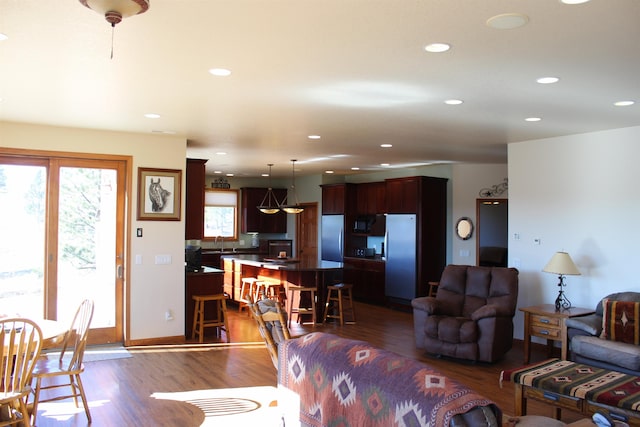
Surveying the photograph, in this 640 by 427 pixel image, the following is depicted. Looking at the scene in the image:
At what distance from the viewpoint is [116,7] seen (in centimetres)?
195

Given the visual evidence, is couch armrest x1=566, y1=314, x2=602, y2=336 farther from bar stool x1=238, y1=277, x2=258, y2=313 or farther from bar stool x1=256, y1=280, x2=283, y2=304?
bar stool x1=238, y1=277, x2=258, y2=313

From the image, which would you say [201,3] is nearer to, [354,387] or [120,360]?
[354,387]

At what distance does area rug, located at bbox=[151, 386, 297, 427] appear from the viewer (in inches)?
165

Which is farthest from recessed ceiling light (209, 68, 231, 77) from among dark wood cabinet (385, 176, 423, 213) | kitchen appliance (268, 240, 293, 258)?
kitchen appliance (268, 240, 293, 258)

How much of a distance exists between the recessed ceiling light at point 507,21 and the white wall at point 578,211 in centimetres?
382

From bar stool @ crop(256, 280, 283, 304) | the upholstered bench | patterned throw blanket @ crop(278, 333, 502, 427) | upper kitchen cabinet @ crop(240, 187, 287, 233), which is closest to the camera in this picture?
patterned throw blanket @ crop(278, 333, 502, 427)

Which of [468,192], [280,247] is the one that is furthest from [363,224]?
[280,247]

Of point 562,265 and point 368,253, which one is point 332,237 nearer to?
point 368,253

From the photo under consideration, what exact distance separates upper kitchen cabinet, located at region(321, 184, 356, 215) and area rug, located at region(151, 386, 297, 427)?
6.69 m

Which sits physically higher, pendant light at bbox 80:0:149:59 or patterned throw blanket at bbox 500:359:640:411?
pendant light at bbox 80:0:149:59

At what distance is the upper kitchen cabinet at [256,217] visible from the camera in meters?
13.1

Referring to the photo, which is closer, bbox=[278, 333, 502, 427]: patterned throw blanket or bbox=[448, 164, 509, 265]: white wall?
bbox=[278, 333, 502, 427]: patterned throw blanket

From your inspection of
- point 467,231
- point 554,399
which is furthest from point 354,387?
point 467,231

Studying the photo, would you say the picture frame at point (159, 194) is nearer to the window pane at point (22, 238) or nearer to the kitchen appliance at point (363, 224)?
the window pane at point (22, 238)
